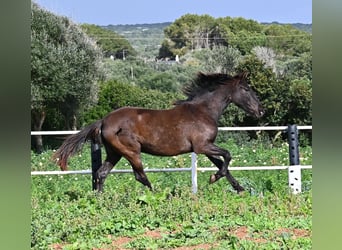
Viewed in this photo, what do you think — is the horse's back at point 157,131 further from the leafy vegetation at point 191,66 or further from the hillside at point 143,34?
the hillside at point 143,34

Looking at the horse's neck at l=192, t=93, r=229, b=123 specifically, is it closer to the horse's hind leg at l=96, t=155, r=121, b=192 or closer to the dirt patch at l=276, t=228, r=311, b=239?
the horse's hind leg at l=96, t=155, r=121, b=192

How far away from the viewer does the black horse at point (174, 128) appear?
2994 mm

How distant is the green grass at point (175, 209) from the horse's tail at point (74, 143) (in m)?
0.10

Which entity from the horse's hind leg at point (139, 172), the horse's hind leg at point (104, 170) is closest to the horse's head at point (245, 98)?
the horse's hind leg at point (139, 172)

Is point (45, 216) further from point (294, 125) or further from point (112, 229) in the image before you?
point (294, 125)

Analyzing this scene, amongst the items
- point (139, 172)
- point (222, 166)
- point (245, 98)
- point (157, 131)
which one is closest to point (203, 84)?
point (245, 98)

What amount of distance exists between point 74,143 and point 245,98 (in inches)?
38.8

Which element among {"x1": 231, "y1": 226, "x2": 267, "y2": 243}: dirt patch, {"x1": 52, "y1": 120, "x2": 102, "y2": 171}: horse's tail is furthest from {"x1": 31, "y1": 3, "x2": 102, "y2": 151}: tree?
{"x1": 231, "y1": 226, "x2": 267, "y2": 243}: dirt patch

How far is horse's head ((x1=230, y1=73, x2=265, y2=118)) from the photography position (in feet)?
9.82

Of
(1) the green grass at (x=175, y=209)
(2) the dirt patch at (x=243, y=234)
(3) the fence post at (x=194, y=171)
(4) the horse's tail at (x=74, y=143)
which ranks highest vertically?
(4) the horse's tail at (x=74, y=143)

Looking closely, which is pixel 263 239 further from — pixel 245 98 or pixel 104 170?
pixel 104 170
